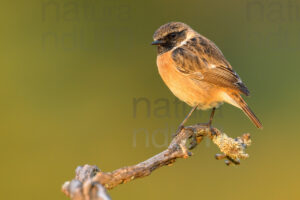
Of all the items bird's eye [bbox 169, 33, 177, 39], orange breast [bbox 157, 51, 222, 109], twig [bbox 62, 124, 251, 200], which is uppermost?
bird's eye [bbox 169, 33, 177, 39]

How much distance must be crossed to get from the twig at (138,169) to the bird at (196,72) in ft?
2.66

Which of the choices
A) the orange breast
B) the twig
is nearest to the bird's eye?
the orange breast

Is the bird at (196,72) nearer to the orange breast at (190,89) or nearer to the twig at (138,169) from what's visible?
the orange breast at (190,89)

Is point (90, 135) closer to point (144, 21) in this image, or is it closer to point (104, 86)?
point (104, 86)

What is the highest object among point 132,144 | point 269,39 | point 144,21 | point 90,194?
point 144,21

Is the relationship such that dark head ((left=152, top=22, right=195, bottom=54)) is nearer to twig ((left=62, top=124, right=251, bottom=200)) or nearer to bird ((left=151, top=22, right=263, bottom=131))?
bird ((left=151, top=22, right=263, bottom=131))

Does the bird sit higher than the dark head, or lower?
lower

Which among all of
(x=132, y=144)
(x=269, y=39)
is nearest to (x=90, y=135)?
(x=132, y=144)

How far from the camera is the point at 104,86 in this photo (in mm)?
8461

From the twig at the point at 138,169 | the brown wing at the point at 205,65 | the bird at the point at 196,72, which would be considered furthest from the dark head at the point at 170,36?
the twig at the point at 138,169

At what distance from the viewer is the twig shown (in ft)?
8.98

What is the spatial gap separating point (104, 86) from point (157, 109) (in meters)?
1.20

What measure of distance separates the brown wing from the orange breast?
6 cm

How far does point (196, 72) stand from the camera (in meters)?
5.89
